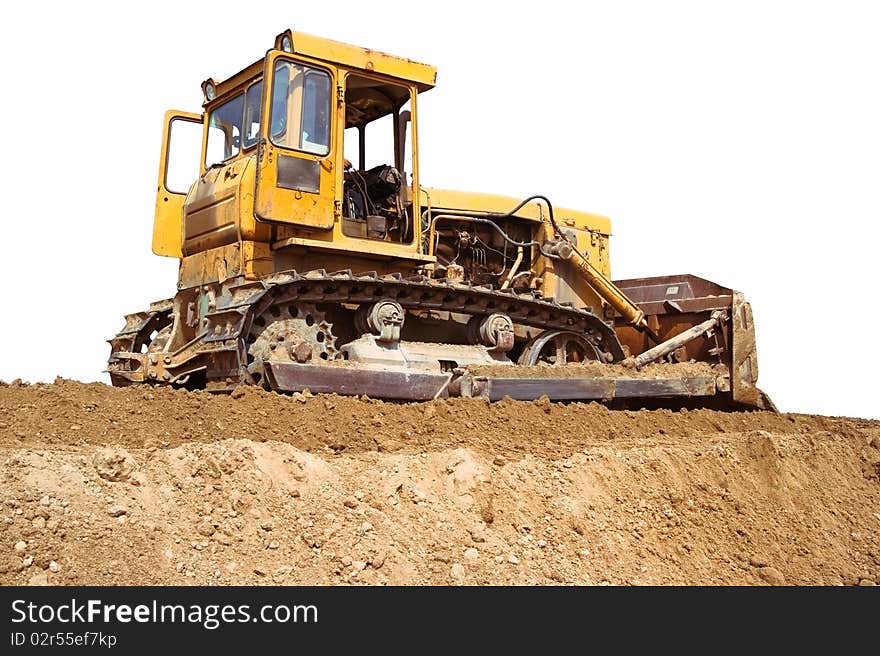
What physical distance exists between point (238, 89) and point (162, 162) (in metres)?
1.31

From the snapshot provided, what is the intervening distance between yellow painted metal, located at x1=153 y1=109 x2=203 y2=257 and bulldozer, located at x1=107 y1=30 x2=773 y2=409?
0.02m

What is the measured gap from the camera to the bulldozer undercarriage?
730 cm

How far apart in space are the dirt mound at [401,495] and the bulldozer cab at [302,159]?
1.87 metres

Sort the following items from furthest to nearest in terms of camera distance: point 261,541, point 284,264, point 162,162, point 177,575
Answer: point 162,162
point 284,264
point 261,541
point 177,575

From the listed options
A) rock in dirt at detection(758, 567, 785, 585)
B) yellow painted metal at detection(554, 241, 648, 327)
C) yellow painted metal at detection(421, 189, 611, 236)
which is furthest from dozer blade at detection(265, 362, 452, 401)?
yellow painted metal at detection(554, 241, 648, 327)

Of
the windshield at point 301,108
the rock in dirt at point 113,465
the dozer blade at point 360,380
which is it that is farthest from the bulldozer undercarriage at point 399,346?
the rock in dirt at point 113,465

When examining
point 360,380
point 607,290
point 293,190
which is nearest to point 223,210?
point 293,190

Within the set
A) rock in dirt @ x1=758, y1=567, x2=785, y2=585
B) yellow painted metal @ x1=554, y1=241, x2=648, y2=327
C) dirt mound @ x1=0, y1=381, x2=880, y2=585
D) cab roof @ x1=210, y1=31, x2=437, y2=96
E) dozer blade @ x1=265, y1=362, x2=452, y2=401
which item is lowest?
rock in dirt @ x1=758, y1=567, x2=785, y2=585

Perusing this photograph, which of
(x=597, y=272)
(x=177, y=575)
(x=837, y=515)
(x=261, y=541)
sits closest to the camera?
(x=177, y=575)

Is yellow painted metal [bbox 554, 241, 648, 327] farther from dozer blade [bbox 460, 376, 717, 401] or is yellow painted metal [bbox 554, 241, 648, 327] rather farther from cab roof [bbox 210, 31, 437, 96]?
cab roof [bbox 210, 31, 437, 96]

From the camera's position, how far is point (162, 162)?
9.52m

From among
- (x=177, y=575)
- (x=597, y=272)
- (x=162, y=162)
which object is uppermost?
(x=162, y=162)

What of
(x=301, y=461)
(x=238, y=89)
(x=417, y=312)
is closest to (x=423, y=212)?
(x=417, y=312)

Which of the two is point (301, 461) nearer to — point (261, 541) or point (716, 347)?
point (261, 541)
